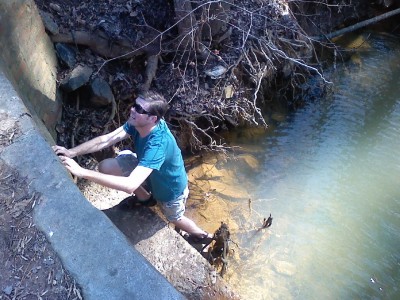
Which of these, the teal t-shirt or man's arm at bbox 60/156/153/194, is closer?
man's arm at bbox 60/156/153/194

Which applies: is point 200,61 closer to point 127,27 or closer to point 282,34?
point 127,27

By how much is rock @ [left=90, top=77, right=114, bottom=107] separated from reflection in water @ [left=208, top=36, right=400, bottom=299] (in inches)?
85.7

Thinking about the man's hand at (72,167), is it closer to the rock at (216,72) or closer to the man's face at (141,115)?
the man's face at (141,115)

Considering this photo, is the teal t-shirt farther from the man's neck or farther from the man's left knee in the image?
the man's left knee

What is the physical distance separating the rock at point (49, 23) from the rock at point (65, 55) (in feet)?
0.56

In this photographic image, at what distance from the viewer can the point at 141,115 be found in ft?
11.0

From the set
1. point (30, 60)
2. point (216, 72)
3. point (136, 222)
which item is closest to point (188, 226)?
point (136, 222)

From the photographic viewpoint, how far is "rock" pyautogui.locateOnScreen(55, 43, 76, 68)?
519 centimetres

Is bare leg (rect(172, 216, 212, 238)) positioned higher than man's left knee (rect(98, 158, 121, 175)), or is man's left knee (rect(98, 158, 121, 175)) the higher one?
man's left knee (rect(98, 158, 121, 175))

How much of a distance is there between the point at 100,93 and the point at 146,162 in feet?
7.41

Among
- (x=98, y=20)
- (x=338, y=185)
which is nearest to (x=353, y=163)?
(x=338, y=185)

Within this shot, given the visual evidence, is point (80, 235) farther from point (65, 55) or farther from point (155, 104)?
point (65, 55)

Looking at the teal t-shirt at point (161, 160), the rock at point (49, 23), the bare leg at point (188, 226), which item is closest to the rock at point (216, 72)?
the rock at point (49, 23)

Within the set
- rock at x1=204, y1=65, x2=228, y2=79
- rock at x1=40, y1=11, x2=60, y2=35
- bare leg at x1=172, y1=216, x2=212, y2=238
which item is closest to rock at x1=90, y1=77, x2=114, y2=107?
rock at x1=40, y1=11, x2=60, y2=35
